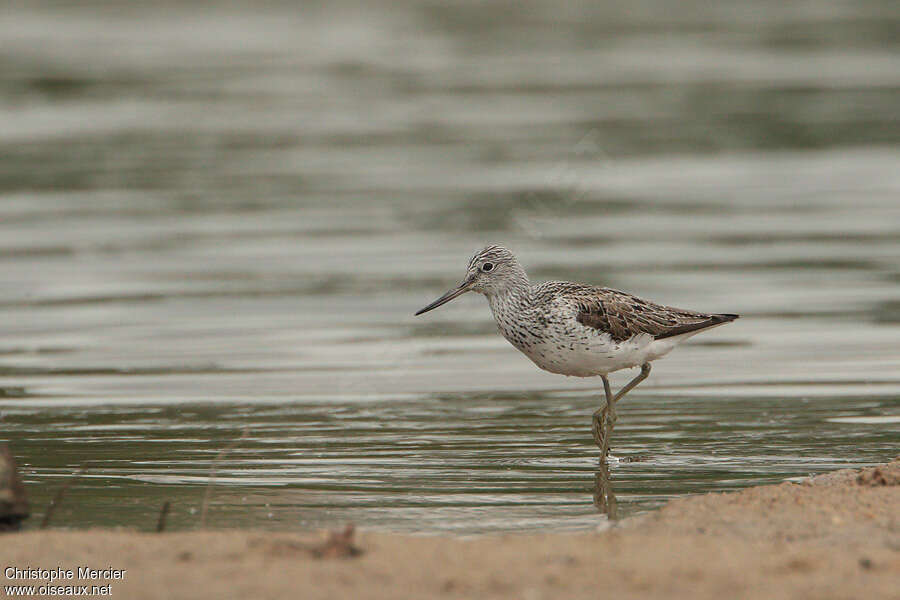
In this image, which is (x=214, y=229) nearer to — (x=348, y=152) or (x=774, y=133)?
(x=348, y=152)

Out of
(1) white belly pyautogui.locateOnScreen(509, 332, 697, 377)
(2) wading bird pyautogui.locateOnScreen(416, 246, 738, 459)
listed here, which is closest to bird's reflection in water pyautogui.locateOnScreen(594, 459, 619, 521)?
(2) wading bird pyautogui.locateOnScreen(416, 246, 738, 459)

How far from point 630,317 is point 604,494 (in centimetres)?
195

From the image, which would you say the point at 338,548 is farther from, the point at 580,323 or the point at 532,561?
the point at 580,323

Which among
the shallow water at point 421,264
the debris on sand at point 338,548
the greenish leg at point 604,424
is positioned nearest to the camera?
the debris on sand at point 338,548

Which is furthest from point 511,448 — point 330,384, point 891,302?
point 891,302

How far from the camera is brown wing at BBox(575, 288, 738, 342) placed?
36.8ft

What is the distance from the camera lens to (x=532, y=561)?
744cm

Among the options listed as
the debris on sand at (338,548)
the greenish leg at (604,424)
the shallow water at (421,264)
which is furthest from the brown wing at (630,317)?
the debris on sand at (338,548)

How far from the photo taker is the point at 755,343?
14.0m

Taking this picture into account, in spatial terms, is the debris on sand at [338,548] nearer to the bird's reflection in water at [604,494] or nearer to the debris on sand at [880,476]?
the bird's reflection in water at [604,494]

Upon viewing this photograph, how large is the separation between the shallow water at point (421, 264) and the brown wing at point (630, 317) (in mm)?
719

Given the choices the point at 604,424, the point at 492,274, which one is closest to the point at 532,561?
the point at 604,424

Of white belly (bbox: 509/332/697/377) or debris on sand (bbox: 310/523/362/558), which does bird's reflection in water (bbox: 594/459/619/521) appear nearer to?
white belly (bbox: 509/332/697/377)

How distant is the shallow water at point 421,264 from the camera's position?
10.5 meters
